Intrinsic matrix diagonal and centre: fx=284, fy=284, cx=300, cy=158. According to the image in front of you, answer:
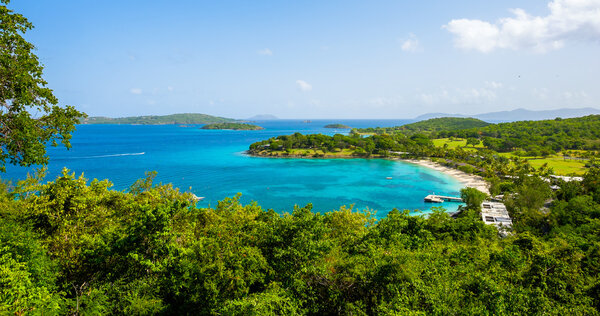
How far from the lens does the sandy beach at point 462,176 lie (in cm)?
5093

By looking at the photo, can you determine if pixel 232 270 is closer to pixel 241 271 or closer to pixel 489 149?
pixel 241 271

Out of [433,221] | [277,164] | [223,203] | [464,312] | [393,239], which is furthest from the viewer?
[277,164]

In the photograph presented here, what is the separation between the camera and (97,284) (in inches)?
425

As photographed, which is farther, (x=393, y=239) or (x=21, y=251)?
(x=393, y=239)

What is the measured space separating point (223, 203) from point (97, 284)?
8.16 meters

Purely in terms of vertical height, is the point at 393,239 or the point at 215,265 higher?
the point at 215,265

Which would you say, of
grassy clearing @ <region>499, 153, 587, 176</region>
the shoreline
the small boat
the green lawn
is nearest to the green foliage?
the small boat

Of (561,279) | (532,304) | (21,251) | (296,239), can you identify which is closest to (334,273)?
(296,239)

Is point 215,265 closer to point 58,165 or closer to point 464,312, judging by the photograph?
point 464,312

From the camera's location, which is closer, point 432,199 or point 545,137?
point 432,199

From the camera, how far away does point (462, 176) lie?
198 ft

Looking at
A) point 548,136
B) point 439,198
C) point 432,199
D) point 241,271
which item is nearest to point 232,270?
point 241,271

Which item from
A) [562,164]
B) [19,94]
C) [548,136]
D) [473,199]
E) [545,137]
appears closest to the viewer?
[19,94]

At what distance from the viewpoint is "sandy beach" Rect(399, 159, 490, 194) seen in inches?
2005
